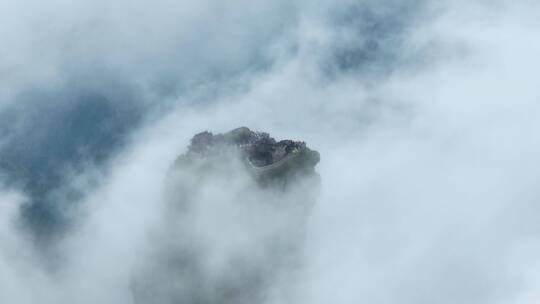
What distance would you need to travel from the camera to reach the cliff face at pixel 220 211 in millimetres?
191750

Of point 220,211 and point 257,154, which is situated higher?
point 257,154

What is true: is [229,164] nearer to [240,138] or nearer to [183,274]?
[240,138]

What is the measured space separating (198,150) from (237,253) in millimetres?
21586

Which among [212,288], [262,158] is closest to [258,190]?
[262,158]

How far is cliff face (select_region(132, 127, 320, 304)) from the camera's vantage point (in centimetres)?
A: 19175

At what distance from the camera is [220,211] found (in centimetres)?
19412

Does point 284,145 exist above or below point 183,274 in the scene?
above

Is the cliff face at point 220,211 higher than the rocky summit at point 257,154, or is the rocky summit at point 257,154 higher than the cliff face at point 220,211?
the rocky summit at point 257,154

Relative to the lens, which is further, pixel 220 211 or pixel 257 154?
pixel 257 154

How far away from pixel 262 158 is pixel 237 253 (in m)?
19.1

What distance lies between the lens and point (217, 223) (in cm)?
19638

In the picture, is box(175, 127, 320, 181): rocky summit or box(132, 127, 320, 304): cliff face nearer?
box(132, 127, 320, 304): cliff face

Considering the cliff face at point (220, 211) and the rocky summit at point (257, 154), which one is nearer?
the cliff face at point (220, 211)

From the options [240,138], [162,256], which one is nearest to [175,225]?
[162,256]
